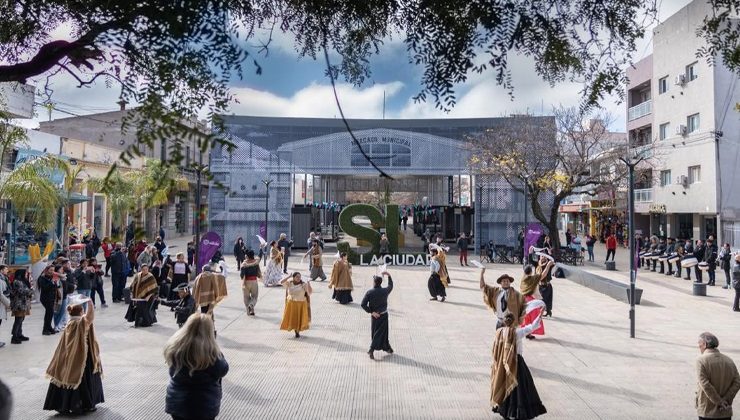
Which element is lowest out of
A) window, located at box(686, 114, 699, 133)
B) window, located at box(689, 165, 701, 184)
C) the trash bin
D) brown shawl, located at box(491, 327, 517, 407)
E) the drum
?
the trash bin

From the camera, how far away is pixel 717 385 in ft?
18.2

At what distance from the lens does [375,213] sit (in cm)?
2738

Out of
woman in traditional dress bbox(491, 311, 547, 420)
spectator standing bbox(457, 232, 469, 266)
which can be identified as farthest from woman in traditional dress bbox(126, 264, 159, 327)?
spectator standing bbox(457, 232, 469, 266)

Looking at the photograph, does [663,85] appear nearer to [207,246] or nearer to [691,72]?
[691,72]

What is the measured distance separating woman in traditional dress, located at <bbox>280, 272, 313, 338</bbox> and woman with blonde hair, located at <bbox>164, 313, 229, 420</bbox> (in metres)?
6.55

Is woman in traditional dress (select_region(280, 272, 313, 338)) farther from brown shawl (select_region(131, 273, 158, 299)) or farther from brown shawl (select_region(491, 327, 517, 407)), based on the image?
brown shawl (select_region(491, 327, 517, 407))

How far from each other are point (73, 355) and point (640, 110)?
35.2m

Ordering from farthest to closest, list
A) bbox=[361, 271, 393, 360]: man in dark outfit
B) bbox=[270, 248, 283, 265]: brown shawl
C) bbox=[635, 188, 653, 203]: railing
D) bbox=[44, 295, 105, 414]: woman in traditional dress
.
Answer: bbox=[635, 188, 653, 203]: railing → bbox=[270, 248, 283, 265]: brown shawl → bbox=[361, 271, 393, 360]: man in dark outfit → bbox=[44, 295, 105, 414]: woman in traditional dress

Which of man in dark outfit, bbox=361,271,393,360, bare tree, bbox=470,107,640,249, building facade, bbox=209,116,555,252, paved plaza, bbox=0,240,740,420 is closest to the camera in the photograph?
paved plaza, bbox=0,240,740,420

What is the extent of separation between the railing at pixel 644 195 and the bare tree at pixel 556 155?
7.58 meters

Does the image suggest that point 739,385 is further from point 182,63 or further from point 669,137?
point 669,137

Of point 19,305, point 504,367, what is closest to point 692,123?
point 504,367

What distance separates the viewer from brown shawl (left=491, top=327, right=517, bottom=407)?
6.51 metres

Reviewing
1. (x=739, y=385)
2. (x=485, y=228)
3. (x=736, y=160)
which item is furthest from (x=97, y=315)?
(x=736, y=160)
